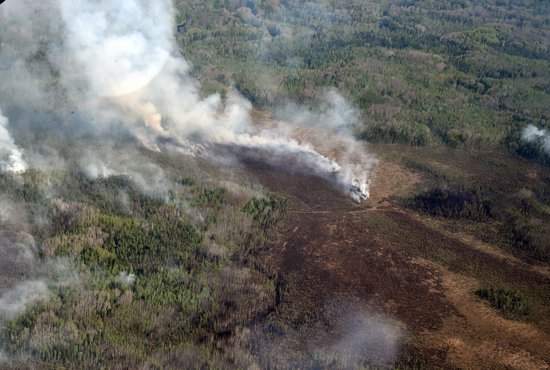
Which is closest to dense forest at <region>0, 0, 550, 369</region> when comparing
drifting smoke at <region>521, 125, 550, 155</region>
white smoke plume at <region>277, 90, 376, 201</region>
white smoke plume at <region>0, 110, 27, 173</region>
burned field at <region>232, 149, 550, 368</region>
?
drifting smoke at <region>521, 125, 550, 155</region>

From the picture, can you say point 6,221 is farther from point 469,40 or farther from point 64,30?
point 469,40

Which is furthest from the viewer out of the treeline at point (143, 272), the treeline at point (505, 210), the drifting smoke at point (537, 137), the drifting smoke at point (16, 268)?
the drifting smoke at point (537, 137)

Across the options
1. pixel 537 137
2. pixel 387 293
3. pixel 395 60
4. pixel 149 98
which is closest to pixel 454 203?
pixel 387 293

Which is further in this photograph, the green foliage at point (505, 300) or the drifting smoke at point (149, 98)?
the drifting smoke at point (149, 98)

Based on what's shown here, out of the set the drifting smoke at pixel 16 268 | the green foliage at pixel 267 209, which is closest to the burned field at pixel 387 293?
the green foliage at pixel 267 209

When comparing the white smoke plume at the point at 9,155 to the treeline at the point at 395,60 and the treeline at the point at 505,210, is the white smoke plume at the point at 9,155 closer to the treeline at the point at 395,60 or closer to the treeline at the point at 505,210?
the treeline at the point at 505,210

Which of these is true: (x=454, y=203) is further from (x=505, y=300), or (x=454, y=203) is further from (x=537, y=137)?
(x=537, y=137)

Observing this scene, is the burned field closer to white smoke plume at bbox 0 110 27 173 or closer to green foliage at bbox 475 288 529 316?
Result: green foliage at bbox 475 288 529 316
